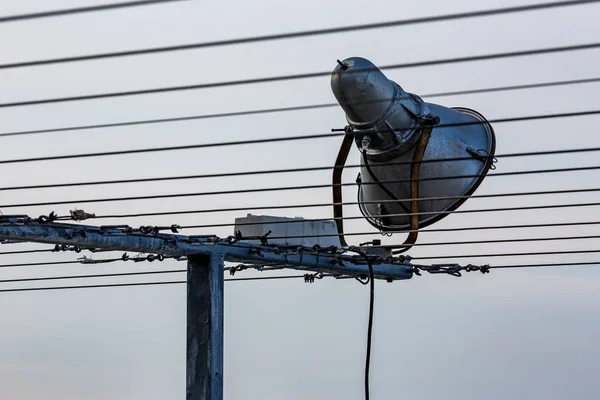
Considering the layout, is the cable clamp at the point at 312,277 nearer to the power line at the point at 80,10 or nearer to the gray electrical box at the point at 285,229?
A: the gray electrical box at the point at 285,229

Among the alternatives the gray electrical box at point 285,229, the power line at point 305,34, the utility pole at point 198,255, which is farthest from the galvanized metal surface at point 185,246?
the power line at point 305,34

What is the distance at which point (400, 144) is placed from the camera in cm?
954

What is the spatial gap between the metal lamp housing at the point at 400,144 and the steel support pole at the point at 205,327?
60.1 inches

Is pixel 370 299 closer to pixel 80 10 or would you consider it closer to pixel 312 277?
pixel 312 277

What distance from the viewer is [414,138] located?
9555 millimetres

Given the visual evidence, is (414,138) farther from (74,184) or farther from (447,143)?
(74,184)

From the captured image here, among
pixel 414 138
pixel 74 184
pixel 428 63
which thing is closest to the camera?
pixel 428 63

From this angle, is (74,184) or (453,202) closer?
(74,184)

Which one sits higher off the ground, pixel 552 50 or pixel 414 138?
pixel 414 138

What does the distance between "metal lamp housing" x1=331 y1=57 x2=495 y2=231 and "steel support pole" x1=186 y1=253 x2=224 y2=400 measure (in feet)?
5.01

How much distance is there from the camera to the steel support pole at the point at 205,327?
8.21 metres

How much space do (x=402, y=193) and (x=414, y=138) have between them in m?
0.53

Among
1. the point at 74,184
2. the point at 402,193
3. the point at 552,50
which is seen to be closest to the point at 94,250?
the point at 74,184

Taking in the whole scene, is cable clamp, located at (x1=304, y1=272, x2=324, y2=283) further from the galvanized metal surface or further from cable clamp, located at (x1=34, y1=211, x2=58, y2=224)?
→ cable clamp, located at (x1=34, y1=211, x2=58, y2=224)
